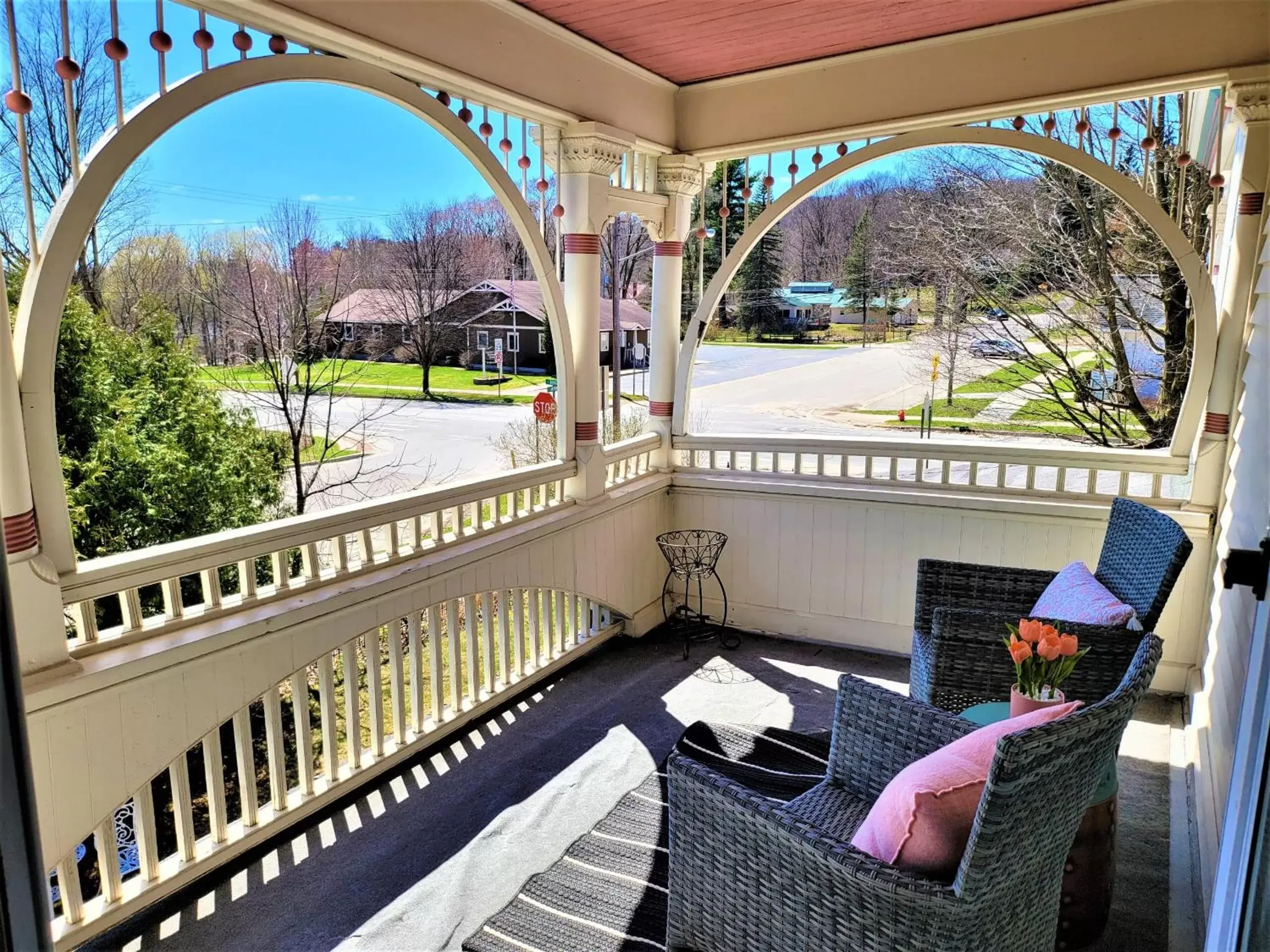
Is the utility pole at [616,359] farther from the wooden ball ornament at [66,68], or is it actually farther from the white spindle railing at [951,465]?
the wooden ball ornament at [66,68]

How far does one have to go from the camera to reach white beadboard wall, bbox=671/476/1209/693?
3.64m

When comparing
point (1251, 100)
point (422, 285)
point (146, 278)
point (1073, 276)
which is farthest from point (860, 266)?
point (146, 278)

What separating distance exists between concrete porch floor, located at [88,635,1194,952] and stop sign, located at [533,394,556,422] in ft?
3.97

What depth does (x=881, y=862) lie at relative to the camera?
1.42 m

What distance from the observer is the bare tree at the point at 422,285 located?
4.77 m

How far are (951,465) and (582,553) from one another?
75.9 inches

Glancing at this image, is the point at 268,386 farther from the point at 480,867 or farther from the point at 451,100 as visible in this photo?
the point at 480,867

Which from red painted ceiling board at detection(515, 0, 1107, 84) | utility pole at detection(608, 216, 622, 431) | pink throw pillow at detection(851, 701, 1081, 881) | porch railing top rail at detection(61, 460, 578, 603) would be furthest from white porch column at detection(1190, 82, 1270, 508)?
utility pole at detection(608, 216, 622, 431)

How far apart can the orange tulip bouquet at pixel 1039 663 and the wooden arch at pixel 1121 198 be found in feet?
6.90

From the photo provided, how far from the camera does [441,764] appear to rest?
3.12 metres

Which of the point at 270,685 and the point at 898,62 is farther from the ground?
the point at 898,62

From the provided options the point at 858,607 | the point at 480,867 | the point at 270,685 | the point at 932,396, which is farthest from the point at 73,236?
the point at 932,396

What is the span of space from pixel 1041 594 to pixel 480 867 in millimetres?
2012

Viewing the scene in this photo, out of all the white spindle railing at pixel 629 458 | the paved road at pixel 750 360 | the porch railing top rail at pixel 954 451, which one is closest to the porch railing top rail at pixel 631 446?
the white spindle railing at pixel 629 458
